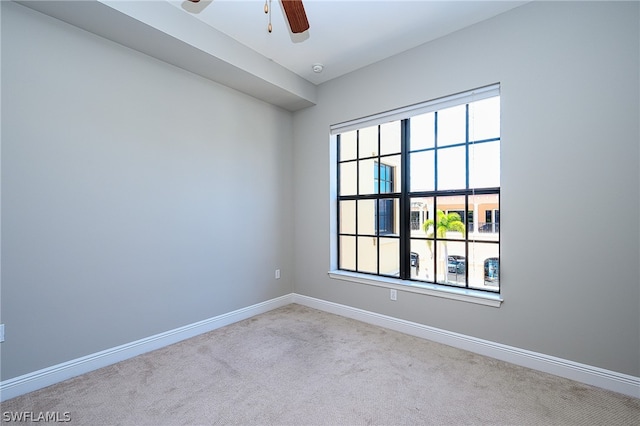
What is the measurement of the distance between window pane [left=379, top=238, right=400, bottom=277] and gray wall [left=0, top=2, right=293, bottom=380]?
1534 millimetres

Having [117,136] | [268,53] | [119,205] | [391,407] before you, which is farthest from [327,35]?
[391,407]

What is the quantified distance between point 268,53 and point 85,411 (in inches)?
126

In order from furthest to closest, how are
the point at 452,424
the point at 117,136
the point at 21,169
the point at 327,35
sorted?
the point at 327,35, the point at 117,136, the point at 21,169, the point at 452,424

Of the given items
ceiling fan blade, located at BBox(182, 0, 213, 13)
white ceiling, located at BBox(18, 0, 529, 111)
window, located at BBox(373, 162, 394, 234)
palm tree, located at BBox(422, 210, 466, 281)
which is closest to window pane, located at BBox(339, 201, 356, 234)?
window, located at BBox(373, 162, 394, 234)

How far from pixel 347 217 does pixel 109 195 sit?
243cm

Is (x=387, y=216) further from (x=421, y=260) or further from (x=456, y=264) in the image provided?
(x=456, y=264)

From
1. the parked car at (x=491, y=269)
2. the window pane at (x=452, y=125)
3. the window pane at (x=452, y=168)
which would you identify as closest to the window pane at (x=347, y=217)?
the window pane at (x=452, y=168)

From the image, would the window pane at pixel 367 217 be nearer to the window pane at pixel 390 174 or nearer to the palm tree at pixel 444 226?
the window pane at pixel 390 174

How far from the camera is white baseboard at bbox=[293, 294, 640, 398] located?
78.2 inches

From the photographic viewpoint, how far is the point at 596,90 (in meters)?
2.06

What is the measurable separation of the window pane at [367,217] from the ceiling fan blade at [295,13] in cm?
205

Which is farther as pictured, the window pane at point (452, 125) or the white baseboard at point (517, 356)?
the window pane at point (452, 125)

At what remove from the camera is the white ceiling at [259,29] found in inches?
85.6

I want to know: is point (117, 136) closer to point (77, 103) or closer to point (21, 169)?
point (77, 103)
